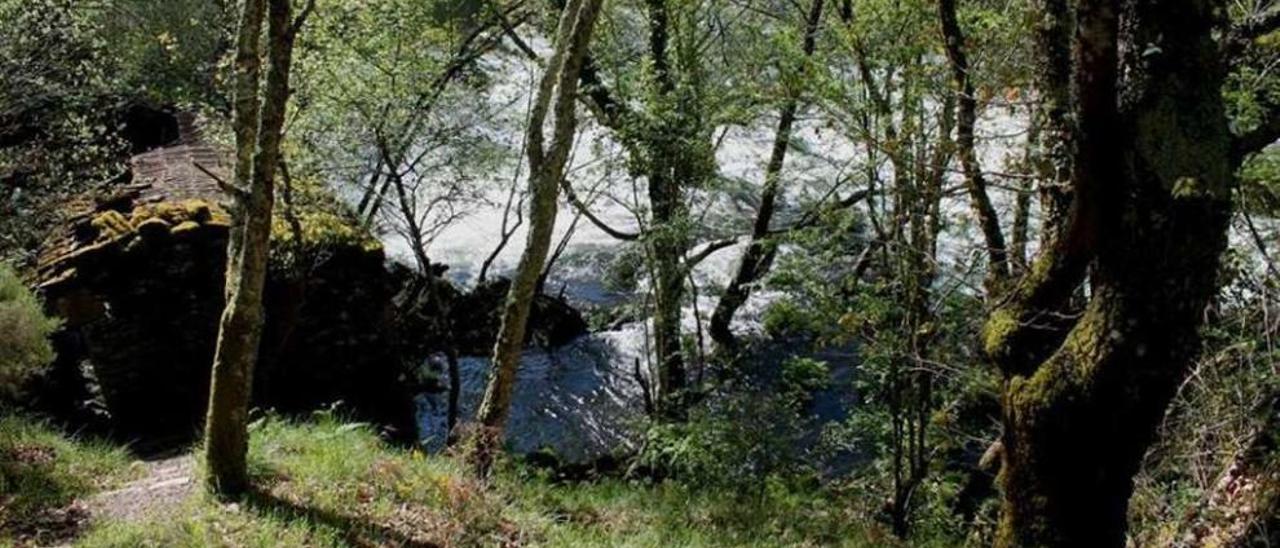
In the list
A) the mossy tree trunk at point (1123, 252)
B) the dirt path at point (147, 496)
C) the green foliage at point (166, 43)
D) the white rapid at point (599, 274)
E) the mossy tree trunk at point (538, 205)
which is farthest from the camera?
the green foliage at point (166, 43)

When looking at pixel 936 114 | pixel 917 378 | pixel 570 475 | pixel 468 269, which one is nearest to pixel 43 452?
pixel 570 475

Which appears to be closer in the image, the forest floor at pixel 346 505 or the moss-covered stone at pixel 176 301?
the forest floor at pixel 346 505

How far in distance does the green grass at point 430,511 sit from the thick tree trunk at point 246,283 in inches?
10.6

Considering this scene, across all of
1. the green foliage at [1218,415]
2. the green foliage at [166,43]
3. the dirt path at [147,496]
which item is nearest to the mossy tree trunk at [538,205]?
the dirt path at [147,496]

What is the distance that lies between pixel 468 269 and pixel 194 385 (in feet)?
24.4

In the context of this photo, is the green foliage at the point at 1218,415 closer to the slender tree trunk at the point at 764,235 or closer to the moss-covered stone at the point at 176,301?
the slender tree trunk at the point at 764,235

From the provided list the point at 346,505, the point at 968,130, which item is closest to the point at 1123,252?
the point at 968,130

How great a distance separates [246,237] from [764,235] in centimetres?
748

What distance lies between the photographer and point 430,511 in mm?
6551

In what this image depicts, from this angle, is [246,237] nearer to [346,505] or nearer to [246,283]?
[246,283]

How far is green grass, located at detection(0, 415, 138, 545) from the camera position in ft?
20.3

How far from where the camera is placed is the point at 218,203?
11.0 meters

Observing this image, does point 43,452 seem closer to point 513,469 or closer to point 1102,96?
point 513,469

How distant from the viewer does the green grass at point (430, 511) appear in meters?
5.75
